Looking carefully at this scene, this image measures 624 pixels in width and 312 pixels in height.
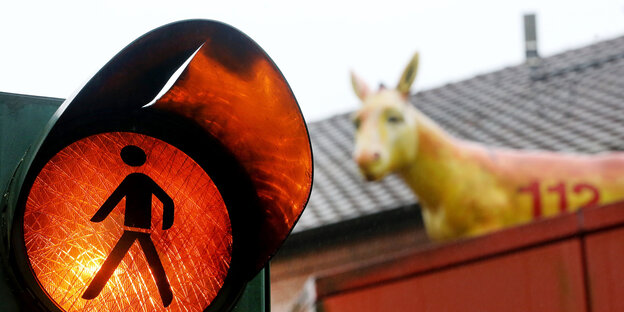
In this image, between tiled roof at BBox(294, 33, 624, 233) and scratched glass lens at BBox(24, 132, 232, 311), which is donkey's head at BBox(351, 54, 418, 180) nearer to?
scratched glass lens at BBox(24, 132, 232, 311)

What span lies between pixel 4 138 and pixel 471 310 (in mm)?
2671

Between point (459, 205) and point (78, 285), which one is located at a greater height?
point (78, 285)

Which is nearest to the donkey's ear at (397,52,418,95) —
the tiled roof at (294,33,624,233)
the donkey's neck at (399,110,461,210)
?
the donkey's neck at (399,110,461,210)

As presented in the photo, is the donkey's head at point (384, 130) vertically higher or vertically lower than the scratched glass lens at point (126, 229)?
lower

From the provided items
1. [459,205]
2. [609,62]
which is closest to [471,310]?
[459,205]

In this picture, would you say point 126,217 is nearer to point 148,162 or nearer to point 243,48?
point 148,162

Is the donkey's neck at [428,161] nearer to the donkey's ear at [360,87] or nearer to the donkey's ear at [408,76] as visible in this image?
the donkey's ear at [408,76]

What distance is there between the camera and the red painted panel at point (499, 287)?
11.9 ft

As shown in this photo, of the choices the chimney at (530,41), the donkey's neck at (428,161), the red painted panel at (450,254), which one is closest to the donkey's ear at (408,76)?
the donkey's neck at (428,161)

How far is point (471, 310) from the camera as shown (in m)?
3.95

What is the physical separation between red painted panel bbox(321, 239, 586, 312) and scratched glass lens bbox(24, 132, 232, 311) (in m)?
2.19

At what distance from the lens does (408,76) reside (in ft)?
21.5

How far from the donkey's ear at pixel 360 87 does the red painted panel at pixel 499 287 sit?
2.13 m

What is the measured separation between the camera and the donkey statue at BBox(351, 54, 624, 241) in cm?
590
